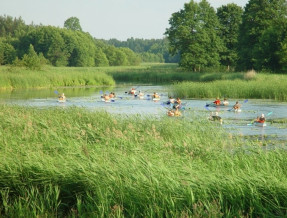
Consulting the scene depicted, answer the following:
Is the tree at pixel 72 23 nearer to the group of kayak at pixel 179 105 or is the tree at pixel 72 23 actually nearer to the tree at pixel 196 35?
the tree at pixel 196 35

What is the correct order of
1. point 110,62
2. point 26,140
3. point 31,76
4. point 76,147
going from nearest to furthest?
point 76,147
point 26,140
point 31,76
point 110,62

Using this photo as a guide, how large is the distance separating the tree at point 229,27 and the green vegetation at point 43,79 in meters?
18.5

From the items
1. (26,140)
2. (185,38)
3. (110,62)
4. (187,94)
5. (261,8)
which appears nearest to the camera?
(26,140)

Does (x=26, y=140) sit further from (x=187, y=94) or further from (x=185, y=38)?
(x=185, y=38)

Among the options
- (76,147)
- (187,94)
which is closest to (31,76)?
(187,94)

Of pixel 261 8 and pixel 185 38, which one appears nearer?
pixel 261 8

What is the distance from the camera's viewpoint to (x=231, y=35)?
61625 mm

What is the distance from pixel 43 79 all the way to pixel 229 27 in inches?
1148

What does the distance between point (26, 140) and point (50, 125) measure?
243cm

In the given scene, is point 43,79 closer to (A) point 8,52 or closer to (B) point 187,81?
(B) point 187,81

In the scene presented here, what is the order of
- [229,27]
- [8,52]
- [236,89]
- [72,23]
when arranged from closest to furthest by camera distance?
[236,89] → [229,27] → [8,52] → [72,23]

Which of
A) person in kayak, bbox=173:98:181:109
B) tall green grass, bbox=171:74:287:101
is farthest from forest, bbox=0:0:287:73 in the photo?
person in kayak, bbox=173:98:181:109

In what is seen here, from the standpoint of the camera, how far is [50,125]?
12.8 m

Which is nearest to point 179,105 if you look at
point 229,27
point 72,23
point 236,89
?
point 236,89
